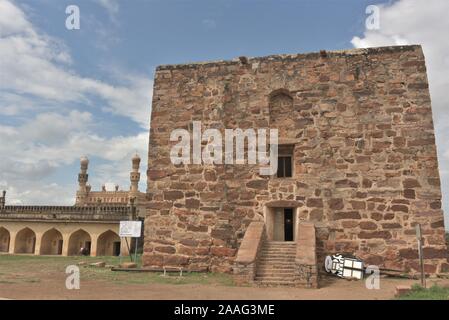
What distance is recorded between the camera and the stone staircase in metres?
9.12

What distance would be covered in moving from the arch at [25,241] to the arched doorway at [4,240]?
156 cm

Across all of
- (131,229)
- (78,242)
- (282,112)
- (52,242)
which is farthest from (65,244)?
(282,112)

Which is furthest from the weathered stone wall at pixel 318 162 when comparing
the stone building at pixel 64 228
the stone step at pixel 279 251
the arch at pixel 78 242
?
the arch at pixel 78 242

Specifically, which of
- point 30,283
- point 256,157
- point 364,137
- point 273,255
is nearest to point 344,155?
point 364,137

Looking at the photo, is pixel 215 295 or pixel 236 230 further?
pixel 236 230

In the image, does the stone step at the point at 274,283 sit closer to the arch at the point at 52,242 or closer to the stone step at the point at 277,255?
the stone step at the point at 277,255

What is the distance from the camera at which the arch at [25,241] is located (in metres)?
28.7

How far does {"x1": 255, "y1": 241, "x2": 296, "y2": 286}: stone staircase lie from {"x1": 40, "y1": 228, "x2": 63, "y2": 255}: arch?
2172cm

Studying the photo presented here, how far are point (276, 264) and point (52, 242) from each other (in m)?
23.5

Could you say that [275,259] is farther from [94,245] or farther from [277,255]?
[94,245]

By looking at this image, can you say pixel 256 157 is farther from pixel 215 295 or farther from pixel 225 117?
pixel 215 295

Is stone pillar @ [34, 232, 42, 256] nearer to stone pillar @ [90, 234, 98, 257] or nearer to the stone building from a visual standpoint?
the stone building

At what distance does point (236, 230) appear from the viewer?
11.5m

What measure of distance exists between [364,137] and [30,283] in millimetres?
9383
